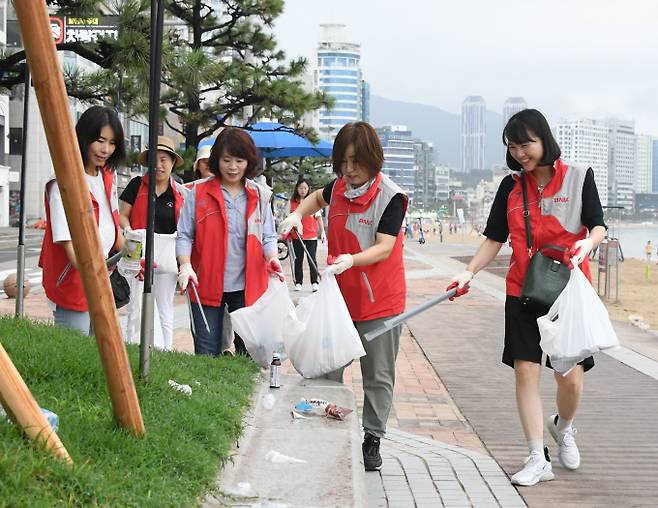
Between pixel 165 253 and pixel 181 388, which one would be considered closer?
pixel 181 388

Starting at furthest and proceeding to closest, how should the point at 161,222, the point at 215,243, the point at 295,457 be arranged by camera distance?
1. the point at 161,222
2. the point at 215,243
3. the point at 295,457

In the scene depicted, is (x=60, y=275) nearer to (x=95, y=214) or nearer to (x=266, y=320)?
(x=95, y=214)

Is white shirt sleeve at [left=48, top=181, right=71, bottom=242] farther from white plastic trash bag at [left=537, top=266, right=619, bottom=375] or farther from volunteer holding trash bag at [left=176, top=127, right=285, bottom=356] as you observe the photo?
white plastic trash bag at [left=537, top=266, right=619, bottom=375]

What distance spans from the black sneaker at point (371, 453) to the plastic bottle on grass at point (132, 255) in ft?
6.07

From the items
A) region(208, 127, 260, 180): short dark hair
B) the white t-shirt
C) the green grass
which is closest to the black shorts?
the green grass

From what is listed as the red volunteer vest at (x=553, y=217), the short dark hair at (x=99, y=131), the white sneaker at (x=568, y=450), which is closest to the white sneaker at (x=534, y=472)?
the white sneaker at (x=568, y=450)

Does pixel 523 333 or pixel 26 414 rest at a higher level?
pixel 26 414

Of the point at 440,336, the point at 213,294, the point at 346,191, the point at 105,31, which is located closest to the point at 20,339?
the point at 213,294

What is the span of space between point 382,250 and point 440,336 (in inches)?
269

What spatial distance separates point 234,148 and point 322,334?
126 cm

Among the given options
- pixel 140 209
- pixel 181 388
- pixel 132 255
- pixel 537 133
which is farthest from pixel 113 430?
pixel 140 209

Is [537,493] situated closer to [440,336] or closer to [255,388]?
[255,388]

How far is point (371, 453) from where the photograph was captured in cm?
511

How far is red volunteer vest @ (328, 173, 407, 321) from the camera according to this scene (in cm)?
505
